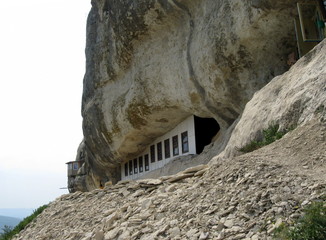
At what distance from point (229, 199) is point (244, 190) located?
267 mm

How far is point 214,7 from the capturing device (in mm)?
15305

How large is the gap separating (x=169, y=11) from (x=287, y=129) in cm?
1053

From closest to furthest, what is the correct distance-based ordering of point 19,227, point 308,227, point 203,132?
point 308,227 → point 19,227 → point 203,132

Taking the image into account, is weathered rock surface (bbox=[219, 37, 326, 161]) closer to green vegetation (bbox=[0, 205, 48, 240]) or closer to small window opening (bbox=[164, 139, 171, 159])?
green vegetation (bbox=[0, 205, 48, 240])

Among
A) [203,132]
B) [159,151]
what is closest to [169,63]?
[203,132]

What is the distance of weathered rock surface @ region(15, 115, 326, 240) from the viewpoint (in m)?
5.01

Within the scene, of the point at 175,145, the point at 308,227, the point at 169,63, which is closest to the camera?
the point at 308,227

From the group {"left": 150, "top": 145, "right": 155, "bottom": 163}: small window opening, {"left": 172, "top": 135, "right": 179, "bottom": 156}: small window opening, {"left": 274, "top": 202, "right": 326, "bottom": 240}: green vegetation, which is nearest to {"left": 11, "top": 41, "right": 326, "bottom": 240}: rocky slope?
{"left": 274, "top": 202, "right": 326, "bottom": 240}: green vegetation

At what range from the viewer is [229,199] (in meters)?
5.84

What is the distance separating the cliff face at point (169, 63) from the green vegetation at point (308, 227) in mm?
9641

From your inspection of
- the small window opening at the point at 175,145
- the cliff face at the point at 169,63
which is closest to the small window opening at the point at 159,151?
the cliff face at the point at 169,63

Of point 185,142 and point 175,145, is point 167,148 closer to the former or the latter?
point 175,145

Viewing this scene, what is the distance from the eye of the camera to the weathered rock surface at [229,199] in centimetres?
501

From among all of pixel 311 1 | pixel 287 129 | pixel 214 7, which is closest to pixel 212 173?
pixel 287 129
